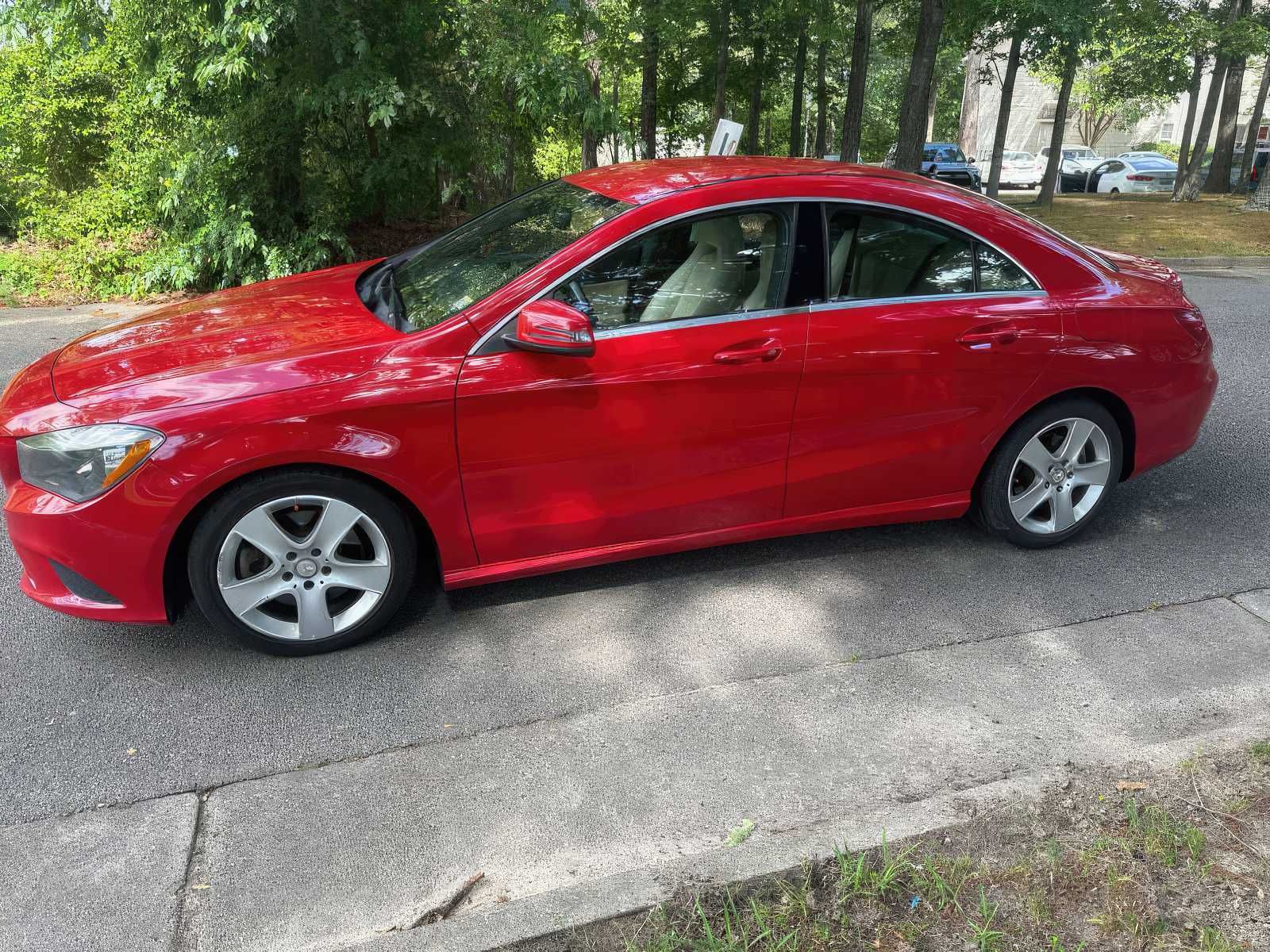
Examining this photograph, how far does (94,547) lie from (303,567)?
646 millimetres

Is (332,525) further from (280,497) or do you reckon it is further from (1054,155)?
(1054,155)

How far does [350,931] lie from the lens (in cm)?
243

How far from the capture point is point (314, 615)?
11.6 feet

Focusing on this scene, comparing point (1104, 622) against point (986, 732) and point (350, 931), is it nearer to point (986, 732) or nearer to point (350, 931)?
point (986, 732)

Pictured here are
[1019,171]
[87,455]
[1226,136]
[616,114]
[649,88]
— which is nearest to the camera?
[87,455]

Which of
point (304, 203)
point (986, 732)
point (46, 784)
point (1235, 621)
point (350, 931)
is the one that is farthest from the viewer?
point (304, 203)

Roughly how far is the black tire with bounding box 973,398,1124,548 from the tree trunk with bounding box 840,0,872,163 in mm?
13108

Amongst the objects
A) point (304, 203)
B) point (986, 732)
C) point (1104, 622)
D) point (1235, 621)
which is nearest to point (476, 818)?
point (986, 732)

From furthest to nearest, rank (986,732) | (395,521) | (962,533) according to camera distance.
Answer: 1. (962,533)
2. (395,521)
3. (986,732)

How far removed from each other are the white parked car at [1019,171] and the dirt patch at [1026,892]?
108 ft

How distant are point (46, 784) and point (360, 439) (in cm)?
138

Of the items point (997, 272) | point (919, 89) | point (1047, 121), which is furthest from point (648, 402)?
point (1047, 121)

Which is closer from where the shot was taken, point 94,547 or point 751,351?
point 94,547

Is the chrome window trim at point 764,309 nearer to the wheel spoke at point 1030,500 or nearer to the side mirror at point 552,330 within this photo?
the side mirror at point 552,330
